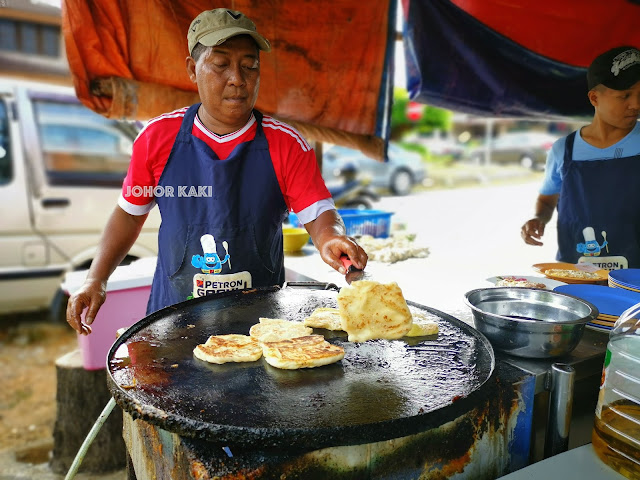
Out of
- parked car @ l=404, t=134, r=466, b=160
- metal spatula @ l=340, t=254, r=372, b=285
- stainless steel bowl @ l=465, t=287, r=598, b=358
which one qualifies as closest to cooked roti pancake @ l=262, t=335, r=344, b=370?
Result: metal spatula @ l=340, t=254, r=372, b=285

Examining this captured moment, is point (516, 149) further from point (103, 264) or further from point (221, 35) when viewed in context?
point (103, 264)

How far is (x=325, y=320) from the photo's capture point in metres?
1.78

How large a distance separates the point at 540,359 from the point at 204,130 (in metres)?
1.75

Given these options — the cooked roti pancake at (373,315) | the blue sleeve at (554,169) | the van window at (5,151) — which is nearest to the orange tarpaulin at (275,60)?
the blue sleeve at (554,169)

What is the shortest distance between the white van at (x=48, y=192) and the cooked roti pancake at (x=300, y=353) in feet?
12.9

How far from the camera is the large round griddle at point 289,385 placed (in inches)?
45.1

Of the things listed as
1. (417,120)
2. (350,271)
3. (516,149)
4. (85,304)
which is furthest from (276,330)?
(516,149)

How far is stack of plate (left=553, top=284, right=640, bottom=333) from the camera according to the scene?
76.5 inches

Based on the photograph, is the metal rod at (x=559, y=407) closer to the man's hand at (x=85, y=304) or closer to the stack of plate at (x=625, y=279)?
the stack of plate at (x=625, y=279)

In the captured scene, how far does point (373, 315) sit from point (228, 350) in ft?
1.68

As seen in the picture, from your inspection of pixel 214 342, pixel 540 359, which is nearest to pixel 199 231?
pixel 214 342

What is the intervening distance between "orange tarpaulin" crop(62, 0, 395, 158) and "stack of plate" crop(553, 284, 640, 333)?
7.33ft

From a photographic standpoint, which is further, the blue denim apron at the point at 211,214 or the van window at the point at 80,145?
the van window at the point at 80,145

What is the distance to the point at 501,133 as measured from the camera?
31.8 meters
